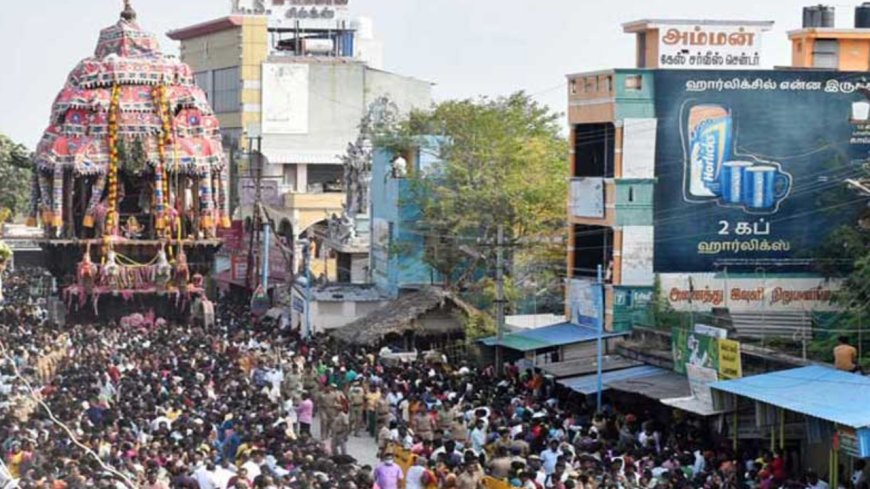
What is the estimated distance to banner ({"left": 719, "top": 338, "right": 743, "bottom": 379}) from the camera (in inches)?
1009

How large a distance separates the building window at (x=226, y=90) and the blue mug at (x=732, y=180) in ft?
160

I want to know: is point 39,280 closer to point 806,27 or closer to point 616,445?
point 806,27

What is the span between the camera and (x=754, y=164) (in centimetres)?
3425

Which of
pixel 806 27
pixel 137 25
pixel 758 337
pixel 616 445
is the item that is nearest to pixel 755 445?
pixel 616 445

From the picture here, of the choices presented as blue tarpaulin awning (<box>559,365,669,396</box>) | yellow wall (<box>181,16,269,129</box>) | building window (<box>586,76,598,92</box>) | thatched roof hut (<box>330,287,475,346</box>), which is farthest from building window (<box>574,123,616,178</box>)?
yellow wall (<box>181,16,269,129</box>)

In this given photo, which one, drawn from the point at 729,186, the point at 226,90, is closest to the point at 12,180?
the point at 226,90

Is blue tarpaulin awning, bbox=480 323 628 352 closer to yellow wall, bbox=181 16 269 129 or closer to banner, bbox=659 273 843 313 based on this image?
banner, bbox=659 273 843 313

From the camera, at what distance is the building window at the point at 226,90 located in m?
81.8

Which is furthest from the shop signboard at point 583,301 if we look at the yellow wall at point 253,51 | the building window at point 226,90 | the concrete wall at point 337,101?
the building window at point 226,90

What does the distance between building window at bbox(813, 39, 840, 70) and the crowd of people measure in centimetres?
898

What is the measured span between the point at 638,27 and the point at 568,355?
6.97 m

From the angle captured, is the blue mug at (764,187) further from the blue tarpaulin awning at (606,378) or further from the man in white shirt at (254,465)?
the man in white shirt at (254,465)

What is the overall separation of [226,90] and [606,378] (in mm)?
55712

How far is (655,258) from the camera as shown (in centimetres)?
3472
